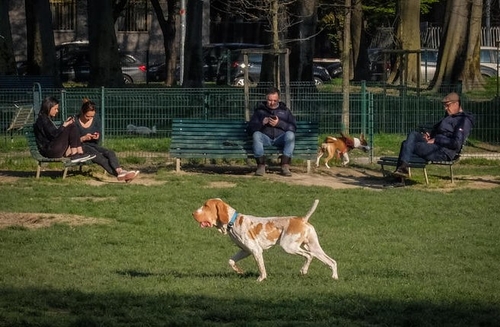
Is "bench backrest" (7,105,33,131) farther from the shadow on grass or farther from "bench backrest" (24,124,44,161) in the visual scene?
the shadow on grass

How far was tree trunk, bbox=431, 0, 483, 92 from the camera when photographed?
38.4m

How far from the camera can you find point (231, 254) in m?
13.9

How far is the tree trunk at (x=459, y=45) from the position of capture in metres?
38.4

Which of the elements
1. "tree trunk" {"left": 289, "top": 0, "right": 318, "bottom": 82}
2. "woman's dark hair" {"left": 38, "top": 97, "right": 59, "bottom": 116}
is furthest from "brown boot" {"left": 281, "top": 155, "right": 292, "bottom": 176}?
"tree trunk" {"left": 289, "top": 0, "right": 318, "bottom": 82}

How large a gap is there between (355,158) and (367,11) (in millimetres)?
41995

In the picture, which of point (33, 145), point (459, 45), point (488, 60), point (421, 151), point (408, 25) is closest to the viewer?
point (421, 151)

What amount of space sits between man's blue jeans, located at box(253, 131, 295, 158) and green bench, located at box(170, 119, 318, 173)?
0.34m

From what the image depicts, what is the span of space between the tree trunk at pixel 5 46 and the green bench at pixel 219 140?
19104mm

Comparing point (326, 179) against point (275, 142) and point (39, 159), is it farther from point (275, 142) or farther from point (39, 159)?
point (39, 159)

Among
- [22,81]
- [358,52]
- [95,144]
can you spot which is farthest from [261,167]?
[358,52]

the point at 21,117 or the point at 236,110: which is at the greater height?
the point at 236,110

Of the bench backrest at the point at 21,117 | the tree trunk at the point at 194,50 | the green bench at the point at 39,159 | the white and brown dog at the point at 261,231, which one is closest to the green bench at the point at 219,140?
the green bench at the point at 39,159

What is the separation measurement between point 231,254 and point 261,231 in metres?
2.61

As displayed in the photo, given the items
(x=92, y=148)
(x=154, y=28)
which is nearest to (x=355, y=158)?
(x=92, y=148)
